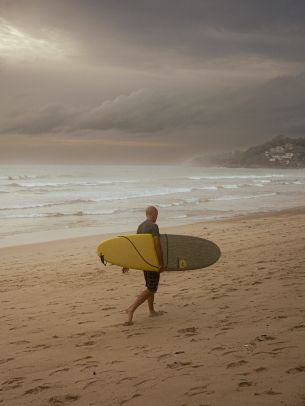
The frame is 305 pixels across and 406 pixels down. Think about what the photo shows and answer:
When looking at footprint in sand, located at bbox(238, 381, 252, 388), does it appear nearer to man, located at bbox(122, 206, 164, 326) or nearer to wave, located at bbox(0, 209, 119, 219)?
man, located at bbox(122, 206, 164, 326)

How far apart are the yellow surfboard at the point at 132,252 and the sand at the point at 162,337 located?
797 millimetres

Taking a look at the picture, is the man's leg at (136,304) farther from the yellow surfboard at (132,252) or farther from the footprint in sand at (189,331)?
the footprint in sand at (189,331)

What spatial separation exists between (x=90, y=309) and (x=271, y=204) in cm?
2249

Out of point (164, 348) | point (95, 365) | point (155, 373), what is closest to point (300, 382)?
point (155, 373)

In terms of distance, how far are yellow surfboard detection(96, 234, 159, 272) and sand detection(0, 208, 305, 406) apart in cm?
80

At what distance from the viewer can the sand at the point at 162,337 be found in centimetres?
398

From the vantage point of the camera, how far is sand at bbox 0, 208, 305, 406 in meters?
3.98

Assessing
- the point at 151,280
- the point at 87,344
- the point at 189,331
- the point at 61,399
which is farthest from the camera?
the point at 151,280

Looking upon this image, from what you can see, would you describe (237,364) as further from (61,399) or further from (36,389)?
(36,389)

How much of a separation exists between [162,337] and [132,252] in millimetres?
1413

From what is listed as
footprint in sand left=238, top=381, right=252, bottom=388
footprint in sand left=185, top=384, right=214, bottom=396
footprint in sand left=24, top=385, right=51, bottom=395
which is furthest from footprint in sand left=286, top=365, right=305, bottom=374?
footprint in sand left=24, top=385, right=51, bottom=395

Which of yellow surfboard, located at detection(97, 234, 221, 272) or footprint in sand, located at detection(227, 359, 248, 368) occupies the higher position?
yellow surfboard, located at detection(97, 234, 221, 272)

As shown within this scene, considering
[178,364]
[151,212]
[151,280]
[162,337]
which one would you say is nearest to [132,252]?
[151,280]

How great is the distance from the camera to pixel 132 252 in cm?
652
